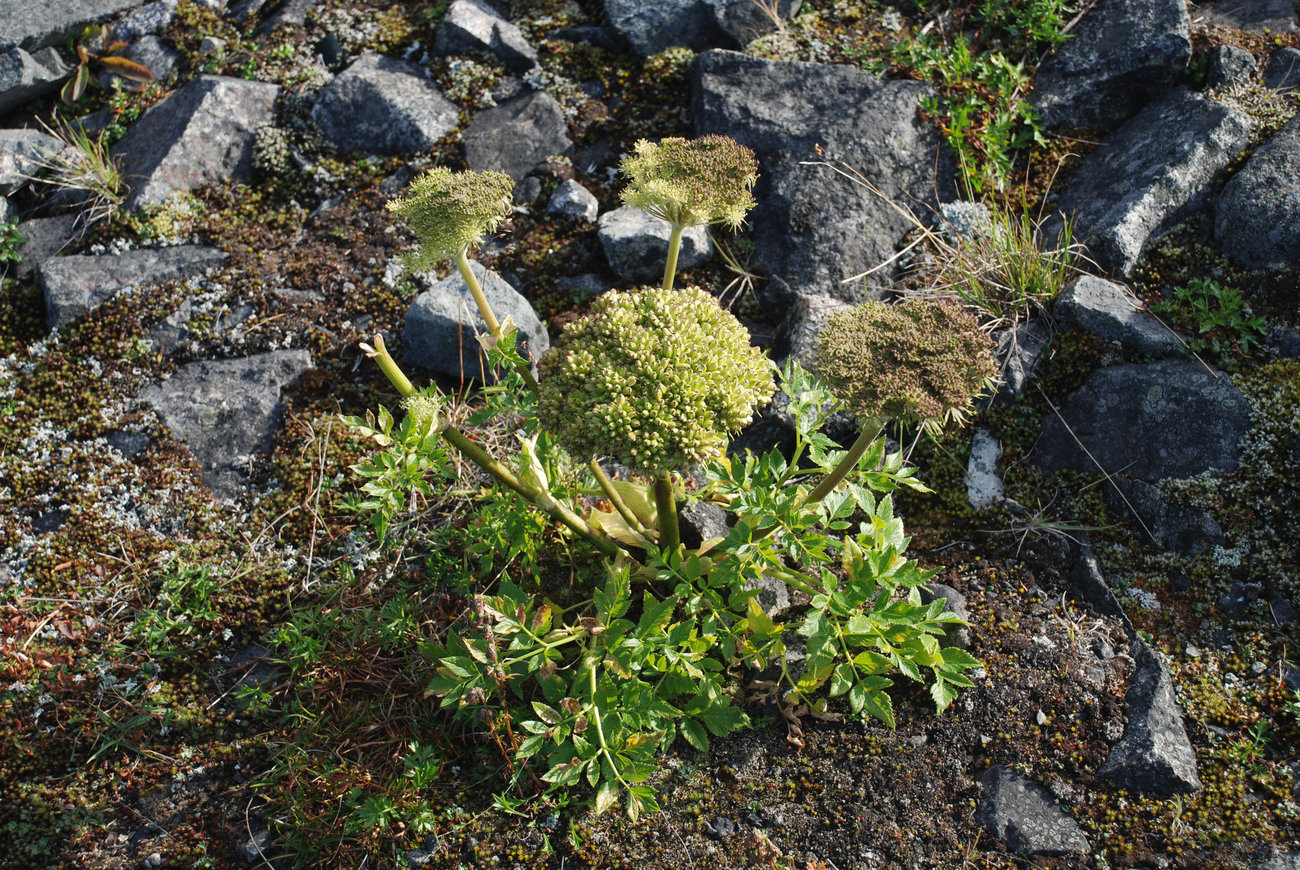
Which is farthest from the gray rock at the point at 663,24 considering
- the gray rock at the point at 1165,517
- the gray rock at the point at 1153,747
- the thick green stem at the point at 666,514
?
the gray rock at the point at 1153,747

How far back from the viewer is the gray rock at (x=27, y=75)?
277 inches

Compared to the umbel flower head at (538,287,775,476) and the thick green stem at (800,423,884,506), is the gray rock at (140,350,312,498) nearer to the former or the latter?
the umbel flower head at (538,287,775,476)

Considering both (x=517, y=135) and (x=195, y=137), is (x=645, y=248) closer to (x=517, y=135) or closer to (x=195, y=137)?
(x=517, y=135)

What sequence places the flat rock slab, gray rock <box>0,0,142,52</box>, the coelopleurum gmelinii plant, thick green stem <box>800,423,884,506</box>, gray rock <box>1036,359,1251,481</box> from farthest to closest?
gray rock <box>0,0,142,52</box> < the flat rock slab < gray rock <box>1036,359,1251,481</box> < thick green stem <box>800,423,884,506</box> < the coelopleurum gmelinii plant

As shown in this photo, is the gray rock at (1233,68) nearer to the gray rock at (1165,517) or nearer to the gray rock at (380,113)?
the gray rock at (1165,517)

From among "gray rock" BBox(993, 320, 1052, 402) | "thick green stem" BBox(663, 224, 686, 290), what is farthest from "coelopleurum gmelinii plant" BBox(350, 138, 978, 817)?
"gray rock" BBox(993, 320, 1052, 402)

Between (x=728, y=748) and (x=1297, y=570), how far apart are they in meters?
3.23

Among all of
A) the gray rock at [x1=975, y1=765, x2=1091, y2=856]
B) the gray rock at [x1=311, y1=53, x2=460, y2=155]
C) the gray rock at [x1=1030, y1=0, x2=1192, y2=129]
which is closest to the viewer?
the gray rock at [x1=975, y1=765, x2=1091, y2=856]

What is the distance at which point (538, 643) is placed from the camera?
3719 millimetres

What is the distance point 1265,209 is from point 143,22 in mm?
9034

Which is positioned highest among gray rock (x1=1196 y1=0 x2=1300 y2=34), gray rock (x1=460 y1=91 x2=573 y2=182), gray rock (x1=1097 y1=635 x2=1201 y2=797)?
gray rock (x1=1196 y1=0 x2=1300 y2=34)

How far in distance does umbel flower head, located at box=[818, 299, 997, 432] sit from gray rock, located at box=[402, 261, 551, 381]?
8.35ft

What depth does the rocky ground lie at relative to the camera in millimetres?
3994

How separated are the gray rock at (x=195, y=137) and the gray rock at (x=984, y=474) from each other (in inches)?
233
